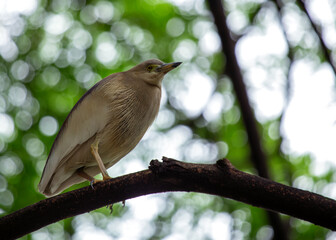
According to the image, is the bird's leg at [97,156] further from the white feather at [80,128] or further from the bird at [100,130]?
the white feather at [80,128]

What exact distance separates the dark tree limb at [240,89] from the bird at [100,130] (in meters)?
1.66

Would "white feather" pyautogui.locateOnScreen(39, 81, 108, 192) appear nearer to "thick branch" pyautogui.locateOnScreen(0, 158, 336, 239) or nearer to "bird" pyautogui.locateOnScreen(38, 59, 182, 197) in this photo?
"bird" pyautogui.locateOnScreen(38, 59, 182, 197)

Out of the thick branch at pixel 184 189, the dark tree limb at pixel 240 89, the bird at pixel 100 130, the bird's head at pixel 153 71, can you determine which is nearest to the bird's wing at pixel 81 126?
the bird at pixel 100 130

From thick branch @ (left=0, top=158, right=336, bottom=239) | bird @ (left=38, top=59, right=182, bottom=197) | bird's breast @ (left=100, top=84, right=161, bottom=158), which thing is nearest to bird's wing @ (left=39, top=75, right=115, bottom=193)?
bird @ (left=38, top=59, right=182, bottom=197)

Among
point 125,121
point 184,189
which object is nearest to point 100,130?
point 125,121

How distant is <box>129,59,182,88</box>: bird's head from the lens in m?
5.85

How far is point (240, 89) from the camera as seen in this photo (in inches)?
155

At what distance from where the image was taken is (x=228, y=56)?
3.88 metres

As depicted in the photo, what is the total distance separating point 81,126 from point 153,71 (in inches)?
53.5

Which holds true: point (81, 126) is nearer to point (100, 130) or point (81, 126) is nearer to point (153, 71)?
point (100, 130)

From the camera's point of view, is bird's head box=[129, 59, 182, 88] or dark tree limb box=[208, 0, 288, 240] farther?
bird's head box=[129, 59, 182, 88]

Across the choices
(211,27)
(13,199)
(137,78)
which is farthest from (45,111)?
(211,27)

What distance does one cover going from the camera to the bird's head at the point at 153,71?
19.2 feet

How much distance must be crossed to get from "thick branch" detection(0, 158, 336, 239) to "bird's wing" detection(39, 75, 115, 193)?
1.43 metres
